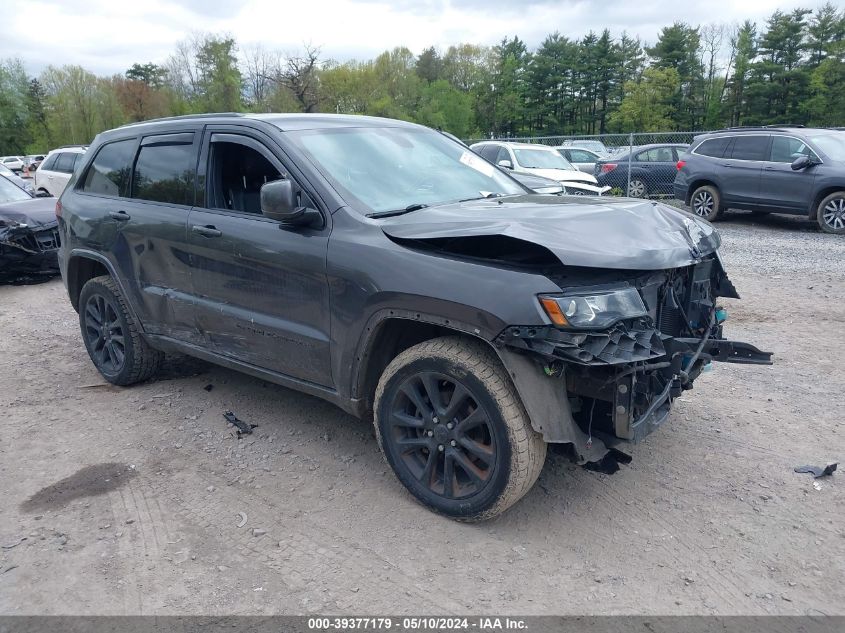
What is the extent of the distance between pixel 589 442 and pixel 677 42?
210 feet

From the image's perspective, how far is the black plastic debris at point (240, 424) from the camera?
443 centimetres

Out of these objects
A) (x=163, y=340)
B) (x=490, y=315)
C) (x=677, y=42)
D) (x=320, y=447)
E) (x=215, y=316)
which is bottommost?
(x=320, y=447)

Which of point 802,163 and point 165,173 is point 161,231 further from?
point 802,163

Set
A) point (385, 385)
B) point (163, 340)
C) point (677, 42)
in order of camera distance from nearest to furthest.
A: point (385, 385) → point (163, 340) → point (677, 42)

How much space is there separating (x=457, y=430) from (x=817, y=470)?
2112 mm

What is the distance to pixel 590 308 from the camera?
2859mm

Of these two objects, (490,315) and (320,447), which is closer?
(490,315)

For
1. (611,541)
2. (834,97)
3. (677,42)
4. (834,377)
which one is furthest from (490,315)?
(677,42)

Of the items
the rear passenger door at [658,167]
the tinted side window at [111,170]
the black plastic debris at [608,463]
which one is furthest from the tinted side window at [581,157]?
the black plastic debris at [608,463]

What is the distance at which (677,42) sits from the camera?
58.1m

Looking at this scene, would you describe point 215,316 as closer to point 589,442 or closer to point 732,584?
point 589,442

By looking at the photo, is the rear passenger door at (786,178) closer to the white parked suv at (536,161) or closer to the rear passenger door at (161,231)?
the white parked suv at (536,161)

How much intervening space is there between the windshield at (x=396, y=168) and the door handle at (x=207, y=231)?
0.76 m

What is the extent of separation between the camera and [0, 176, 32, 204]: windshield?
33.1ft
